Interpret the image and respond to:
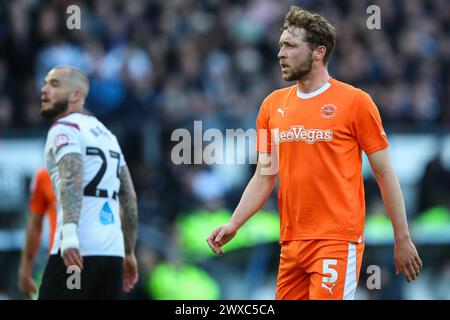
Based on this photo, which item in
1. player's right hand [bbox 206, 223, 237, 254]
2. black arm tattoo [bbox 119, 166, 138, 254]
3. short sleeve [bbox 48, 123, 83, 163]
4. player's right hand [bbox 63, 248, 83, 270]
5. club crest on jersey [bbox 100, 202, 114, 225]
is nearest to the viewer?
player's right hand [bbox 206, 223, 237, 254]

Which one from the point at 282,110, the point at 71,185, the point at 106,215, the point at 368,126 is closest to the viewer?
the point at 368,126

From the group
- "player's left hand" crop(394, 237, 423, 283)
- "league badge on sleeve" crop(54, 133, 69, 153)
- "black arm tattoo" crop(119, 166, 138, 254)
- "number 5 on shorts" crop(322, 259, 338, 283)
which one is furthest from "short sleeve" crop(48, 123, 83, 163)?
"player's left hand" crop(394, 237, 423, 283)

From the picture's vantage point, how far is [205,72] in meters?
16.5

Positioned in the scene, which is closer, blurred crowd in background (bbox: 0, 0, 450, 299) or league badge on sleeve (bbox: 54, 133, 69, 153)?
league badge on sleeve (bbox: 54, 133, 69, 153)

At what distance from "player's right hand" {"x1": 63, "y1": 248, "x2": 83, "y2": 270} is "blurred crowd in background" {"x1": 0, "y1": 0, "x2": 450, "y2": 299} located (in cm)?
638

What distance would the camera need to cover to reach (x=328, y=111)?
6688mm

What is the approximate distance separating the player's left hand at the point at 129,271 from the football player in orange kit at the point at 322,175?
1.46 metres

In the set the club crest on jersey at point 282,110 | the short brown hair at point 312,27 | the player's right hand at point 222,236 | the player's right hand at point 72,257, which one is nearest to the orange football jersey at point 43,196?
the player's right hand at point 72,257

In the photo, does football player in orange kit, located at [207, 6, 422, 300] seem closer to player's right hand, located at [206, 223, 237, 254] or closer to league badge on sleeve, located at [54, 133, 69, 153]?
player's right hand, located at [206, 223, 237, 254]

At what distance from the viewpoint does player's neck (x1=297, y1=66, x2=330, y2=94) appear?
269 inches

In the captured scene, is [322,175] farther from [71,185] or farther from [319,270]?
[71,185]

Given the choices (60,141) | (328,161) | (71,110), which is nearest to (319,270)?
(328,161)

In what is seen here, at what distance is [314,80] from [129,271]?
2.46 meters

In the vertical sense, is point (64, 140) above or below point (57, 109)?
below
